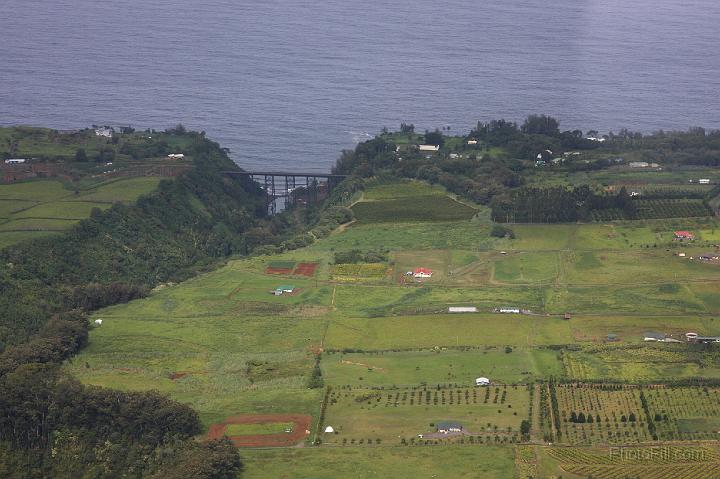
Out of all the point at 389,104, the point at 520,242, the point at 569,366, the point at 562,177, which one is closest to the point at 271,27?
the point at 389,104

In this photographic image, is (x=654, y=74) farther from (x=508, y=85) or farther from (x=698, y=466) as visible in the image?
(x=698, y=466)

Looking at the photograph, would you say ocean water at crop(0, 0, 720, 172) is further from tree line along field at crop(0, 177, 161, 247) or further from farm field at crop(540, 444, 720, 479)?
farm field at crop(540, 444, 720, 479)

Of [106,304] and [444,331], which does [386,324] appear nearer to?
[444,331]

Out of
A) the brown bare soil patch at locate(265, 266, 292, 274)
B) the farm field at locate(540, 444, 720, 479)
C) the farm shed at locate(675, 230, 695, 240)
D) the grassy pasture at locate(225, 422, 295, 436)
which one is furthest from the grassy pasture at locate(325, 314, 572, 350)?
the farm shed at locate(675, 230, 695, 240)

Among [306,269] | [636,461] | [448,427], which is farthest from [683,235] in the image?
[636,461]

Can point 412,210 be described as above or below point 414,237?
above

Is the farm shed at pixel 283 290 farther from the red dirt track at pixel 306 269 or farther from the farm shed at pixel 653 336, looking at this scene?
the farm shed at pixel 653 336

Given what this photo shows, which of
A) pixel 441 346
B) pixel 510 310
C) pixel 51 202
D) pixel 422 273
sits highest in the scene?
pixel 51 202
